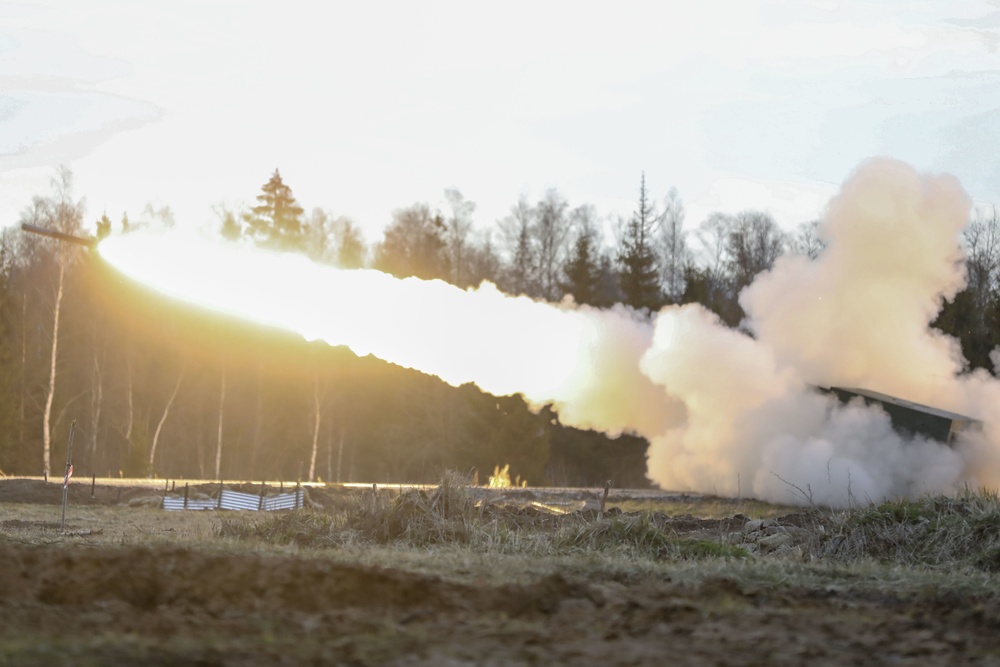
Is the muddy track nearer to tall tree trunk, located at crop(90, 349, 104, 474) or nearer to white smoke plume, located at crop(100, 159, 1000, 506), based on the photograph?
white smoke plume, located at crop(100, 159, 1000, 506)

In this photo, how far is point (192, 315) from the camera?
61969 millimetres

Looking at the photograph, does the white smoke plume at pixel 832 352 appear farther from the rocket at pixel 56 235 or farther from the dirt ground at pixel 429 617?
the dirt ground at pixel 429 617

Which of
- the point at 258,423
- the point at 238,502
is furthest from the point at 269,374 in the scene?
the point at 238,502

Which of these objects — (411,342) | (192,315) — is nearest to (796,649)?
(411,342)

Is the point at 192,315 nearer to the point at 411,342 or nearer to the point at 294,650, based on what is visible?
the point at 411,342

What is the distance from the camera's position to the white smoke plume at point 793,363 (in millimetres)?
28656

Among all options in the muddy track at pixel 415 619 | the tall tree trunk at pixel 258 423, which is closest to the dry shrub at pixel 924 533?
the muddy track at pixel 415 619

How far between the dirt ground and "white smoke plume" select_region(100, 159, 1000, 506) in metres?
16.6

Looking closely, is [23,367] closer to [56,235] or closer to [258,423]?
[258,423]

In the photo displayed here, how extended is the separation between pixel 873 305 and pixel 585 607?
24.6 metres

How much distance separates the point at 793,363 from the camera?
32.2 metres

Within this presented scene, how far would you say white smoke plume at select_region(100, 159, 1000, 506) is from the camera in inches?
1128

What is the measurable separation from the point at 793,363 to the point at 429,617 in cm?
2484

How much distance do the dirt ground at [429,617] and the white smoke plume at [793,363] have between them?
54.5 feet
